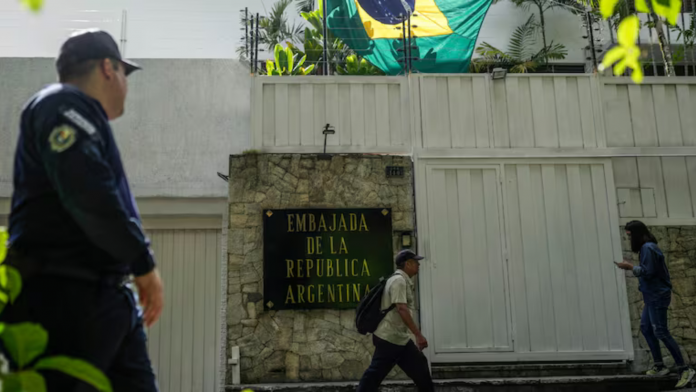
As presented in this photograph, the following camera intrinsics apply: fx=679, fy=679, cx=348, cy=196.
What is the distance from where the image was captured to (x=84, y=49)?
246cm

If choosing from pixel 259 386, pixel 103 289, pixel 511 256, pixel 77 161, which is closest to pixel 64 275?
pixel 103 289

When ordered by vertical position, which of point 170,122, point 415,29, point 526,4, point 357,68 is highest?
point 526,4

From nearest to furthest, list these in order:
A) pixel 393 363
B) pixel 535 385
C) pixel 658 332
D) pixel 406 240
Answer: pixel 393 363, pixel 658 332, pixel 535 385, pixel 406 240

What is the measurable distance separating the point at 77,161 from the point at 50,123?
17 centimetres

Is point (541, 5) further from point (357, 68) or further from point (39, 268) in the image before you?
point (39, 268)

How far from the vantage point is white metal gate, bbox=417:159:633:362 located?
8.27 meters

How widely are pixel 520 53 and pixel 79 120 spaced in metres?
15.7

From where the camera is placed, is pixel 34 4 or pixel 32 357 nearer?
pixel 34 4

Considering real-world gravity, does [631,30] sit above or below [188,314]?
above

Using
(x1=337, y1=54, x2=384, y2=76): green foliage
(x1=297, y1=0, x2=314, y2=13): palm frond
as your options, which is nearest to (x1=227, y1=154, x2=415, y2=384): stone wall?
(x1=337, y1=54, x2=384, y2=76): green foliage

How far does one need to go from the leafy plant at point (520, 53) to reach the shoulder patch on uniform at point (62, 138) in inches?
585

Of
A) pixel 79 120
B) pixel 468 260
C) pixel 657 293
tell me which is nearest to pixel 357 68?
pixel 468 260

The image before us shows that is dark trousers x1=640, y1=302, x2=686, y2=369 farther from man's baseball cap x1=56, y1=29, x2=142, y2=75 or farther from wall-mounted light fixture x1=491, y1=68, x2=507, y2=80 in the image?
man's baseball cap x1=56, y1=29, x2=142, y2=75

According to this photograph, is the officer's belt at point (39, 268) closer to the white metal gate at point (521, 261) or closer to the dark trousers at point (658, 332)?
the white metal gate at point (521, 261)
